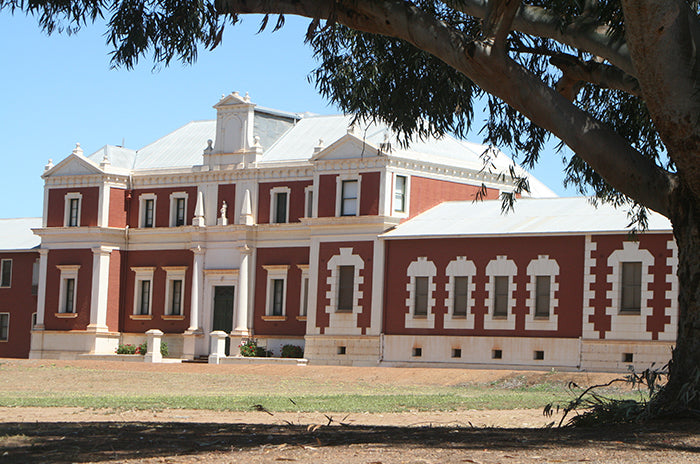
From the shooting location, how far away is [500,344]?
140 feet

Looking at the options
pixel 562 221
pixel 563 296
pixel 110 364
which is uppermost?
pixel 562 221

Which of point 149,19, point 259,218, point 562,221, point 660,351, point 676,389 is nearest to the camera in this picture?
point 676,389

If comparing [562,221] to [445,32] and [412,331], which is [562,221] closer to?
[412,331]

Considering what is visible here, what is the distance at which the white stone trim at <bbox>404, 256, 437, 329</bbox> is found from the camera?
4481cm

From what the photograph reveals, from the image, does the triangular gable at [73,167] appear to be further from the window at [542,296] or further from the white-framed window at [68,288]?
the window at [542,296]

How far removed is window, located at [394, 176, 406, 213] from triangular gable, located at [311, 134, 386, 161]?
132 centimetres

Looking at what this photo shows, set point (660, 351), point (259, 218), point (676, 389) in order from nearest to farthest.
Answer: point (676, 389) < point (660, 351) < point (259, 218)

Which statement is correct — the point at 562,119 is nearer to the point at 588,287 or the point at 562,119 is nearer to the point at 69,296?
the point at 588,287

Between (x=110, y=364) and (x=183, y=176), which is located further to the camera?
(x=183, y=176)

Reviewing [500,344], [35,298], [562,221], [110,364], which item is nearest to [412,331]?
[500,344]

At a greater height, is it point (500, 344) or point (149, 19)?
point (149, 19)

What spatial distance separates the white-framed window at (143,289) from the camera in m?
54.8

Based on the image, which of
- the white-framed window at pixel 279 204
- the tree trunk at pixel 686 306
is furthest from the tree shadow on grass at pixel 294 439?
the white-framed window at pixel 279 204

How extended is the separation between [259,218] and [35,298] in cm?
1407
